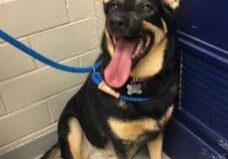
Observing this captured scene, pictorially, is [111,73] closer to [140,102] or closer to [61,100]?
[140,102]

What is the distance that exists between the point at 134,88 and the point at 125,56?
16 centimetres

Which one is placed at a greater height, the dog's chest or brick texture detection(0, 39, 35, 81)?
brick texture detection(0, 39, 35, 81)

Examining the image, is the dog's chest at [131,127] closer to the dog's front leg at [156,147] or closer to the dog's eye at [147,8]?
the dog's front leg at [156,147]

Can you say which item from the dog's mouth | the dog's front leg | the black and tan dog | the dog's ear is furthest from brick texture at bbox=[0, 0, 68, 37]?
the dog's front leg

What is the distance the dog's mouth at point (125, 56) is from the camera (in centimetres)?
123

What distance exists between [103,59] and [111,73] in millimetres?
150

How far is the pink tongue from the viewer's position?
1.24 metres

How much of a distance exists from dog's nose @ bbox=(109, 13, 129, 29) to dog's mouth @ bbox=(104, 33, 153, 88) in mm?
105

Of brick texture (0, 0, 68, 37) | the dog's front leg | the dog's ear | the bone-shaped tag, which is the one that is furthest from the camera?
the dog's front leg

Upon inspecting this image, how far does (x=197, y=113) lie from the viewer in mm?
1496

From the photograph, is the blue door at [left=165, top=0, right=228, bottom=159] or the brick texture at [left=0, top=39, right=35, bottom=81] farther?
the brick texture at [left=0, top=39, right=35, bottom=81]

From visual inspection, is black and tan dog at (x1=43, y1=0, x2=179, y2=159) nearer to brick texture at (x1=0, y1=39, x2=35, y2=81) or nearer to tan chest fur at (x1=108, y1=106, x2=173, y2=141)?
tan chest fur at (x1=108, y1=106, x2=173, y2=141)

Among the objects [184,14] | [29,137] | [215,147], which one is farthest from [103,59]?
[29,137]

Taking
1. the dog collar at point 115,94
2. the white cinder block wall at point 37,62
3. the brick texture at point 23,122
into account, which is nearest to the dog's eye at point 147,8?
the dog collar at point 115,94
